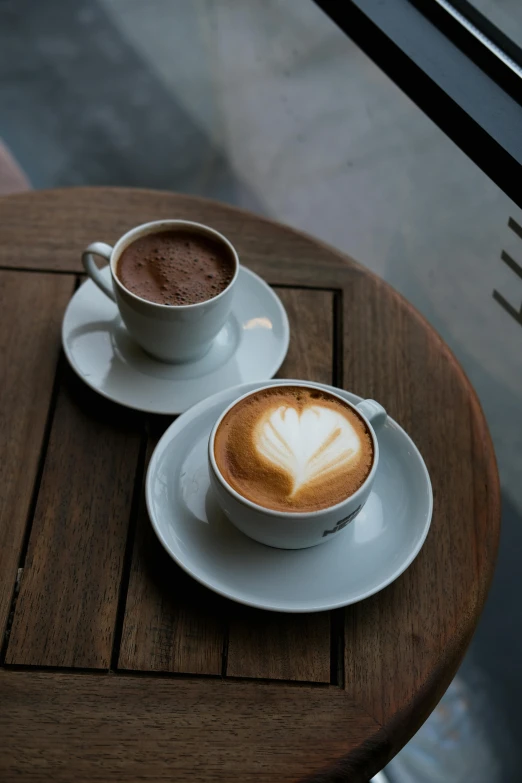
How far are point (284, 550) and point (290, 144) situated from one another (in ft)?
5.16

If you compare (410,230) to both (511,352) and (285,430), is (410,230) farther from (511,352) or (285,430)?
(285,430)

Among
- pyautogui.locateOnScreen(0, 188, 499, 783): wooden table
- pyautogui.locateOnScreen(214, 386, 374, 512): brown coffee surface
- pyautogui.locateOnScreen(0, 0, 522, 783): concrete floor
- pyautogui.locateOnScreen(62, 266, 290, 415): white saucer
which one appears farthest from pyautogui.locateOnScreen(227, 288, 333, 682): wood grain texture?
pyautogui.locateOnScreen(0, 0, 522, 783): concrete floor

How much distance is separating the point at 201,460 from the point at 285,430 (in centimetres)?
10

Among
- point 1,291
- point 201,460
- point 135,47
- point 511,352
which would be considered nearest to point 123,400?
point 201,460

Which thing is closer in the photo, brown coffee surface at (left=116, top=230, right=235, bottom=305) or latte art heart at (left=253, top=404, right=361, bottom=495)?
latte art heart at (left=253, top=404, right=361, bottom=495)

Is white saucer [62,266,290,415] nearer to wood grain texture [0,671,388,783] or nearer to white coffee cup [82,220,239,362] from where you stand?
white coffee cup [82,220,239,362]

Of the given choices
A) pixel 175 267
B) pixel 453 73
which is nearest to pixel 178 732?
pixel 175 267

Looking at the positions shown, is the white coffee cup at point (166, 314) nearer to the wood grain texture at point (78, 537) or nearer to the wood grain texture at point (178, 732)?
the wood grain texture at point (78, 537)

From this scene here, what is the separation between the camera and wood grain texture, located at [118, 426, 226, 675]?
0.63 meters

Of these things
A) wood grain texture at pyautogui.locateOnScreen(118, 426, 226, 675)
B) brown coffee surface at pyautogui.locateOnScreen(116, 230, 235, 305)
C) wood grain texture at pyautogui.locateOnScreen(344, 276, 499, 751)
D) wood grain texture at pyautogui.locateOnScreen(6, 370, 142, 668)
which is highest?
wood grain texture at pyautogui.locateOnScreen(344, 276, 499, 751)

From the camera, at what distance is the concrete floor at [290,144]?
1.43 metres

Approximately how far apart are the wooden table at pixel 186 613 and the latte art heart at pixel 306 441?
0.12 metres

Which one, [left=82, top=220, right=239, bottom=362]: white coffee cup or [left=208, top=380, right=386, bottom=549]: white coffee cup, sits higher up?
[left=208, top=380, right=386, bottom=549]: white coffee cup

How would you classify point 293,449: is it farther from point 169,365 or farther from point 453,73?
point 453,73
